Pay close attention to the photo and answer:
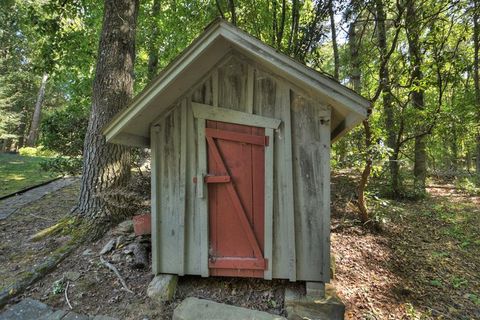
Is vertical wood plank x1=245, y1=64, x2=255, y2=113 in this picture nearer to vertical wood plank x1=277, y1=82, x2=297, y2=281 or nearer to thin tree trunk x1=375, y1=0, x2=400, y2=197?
vertical wood plank x1=277, y1=82, x2=297, y2=281

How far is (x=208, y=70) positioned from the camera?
11.6ft

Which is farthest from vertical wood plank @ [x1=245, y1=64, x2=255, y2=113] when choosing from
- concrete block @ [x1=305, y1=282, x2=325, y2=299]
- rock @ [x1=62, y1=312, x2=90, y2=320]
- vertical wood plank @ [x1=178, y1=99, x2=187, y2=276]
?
rock @ [x1=62, y1=312, x2=90, y2=320]

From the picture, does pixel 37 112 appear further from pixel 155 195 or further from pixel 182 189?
pixel 182 189

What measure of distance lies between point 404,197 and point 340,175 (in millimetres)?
2400

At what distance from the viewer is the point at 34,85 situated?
2131 cm

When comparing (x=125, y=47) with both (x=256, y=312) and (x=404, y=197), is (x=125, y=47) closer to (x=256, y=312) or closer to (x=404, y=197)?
(x=256, y=312)

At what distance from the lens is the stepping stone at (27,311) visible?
3.18m

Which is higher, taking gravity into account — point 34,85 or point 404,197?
point 34,85

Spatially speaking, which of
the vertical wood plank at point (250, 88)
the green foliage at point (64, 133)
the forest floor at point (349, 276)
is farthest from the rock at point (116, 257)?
the green foliage at point (64, 133)

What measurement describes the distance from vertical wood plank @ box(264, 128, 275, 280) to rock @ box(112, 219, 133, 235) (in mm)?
2599

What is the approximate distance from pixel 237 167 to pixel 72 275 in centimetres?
285

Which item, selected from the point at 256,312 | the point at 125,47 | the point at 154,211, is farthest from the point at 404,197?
the point at 125,47

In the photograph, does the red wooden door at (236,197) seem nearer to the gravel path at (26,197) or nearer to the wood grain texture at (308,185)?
the wood grain texture at (308,185)

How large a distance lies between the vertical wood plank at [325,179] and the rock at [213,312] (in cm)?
87
